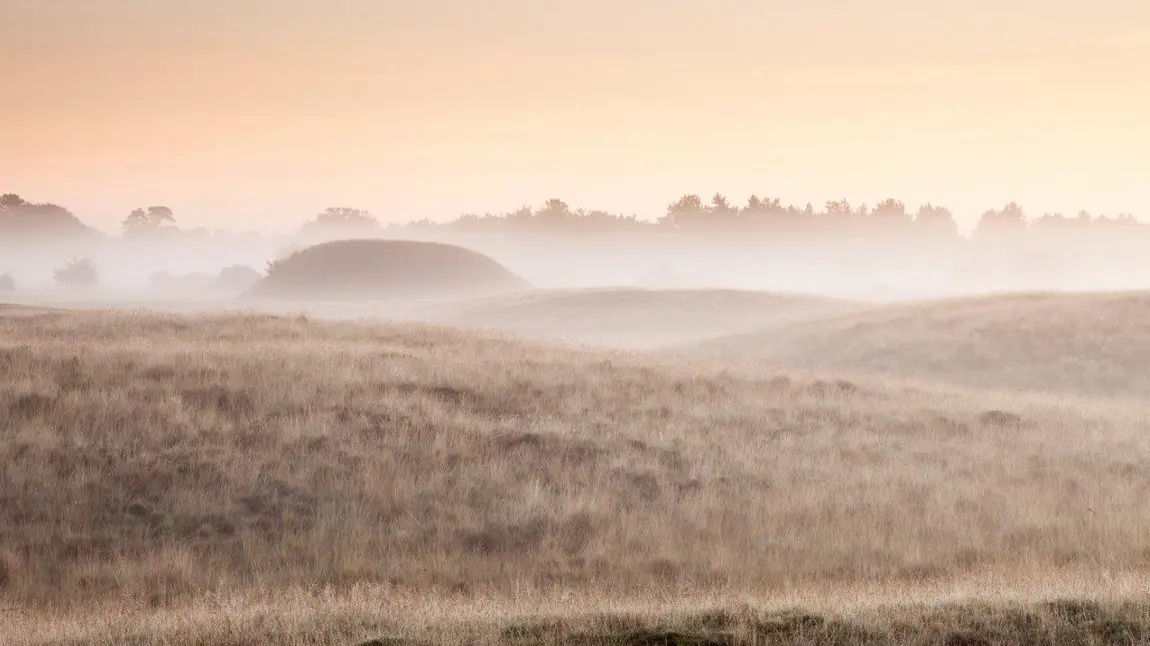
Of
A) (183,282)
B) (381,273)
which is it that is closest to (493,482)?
(381,273)

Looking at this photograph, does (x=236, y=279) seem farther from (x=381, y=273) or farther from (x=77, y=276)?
(x=381, y=273)

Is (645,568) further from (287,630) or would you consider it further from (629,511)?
(287,630)

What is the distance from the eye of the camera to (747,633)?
307 inches

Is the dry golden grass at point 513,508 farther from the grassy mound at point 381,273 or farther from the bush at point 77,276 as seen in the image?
the bush at point 77,276

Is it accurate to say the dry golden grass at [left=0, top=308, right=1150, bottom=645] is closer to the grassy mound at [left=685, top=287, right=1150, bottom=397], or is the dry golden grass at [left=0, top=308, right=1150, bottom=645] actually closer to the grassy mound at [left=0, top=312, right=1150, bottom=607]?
the grassy mound at [left=0, top=312, right=1150, bottom=607]

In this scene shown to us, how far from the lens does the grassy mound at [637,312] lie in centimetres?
6731

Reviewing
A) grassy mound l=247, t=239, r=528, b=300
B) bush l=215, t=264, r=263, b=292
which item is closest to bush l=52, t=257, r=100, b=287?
bush l=215, t=264, r=263, b=292

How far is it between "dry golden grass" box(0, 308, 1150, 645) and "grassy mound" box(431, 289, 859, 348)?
41.6 m

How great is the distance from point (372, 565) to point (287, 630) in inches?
162

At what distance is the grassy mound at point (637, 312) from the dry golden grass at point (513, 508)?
41645 millimetres

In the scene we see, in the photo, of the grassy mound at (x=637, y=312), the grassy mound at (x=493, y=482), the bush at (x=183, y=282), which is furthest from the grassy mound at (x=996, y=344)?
the bush at (x=183, y=282)

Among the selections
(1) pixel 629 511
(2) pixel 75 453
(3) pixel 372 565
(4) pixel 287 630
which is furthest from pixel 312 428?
(4) pixel 287 630

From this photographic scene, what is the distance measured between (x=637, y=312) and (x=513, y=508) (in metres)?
61.4

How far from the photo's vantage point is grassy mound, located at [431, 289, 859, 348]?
2650 inches
